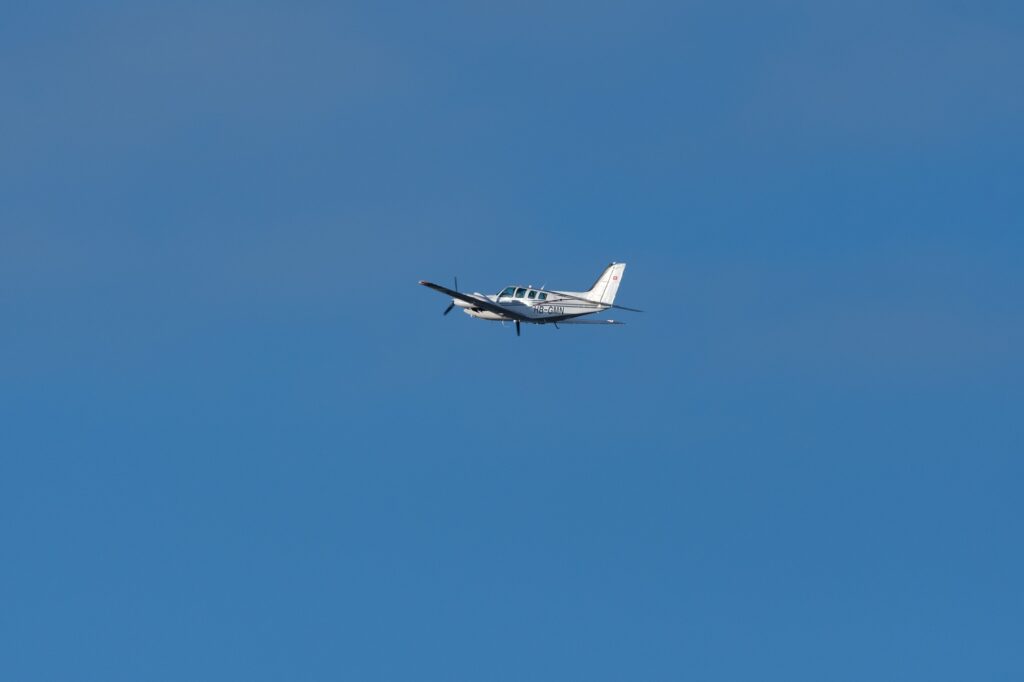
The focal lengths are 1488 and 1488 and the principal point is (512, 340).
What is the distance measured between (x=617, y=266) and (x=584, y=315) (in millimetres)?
5320

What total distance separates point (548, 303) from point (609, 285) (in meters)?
5.87

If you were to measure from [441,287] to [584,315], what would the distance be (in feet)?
47.8

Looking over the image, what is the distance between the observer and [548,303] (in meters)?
131

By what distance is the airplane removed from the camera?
13125 cm

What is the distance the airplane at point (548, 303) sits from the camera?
5167 inches

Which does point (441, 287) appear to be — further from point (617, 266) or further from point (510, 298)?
point (617, 266)

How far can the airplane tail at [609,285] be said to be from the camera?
13250 centimetres

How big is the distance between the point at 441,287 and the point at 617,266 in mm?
17383

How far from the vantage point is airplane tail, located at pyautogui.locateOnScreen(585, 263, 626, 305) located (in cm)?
13250

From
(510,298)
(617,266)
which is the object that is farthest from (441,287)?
(617,266)

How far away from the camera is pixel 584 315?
434ft

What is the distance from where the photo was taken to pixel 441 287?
12500 centimetres

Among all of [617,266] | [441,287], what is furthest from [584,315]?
[441,287]

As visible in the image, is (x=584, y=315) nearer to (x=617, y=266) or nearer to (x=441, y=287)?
(x=617, y=266)
